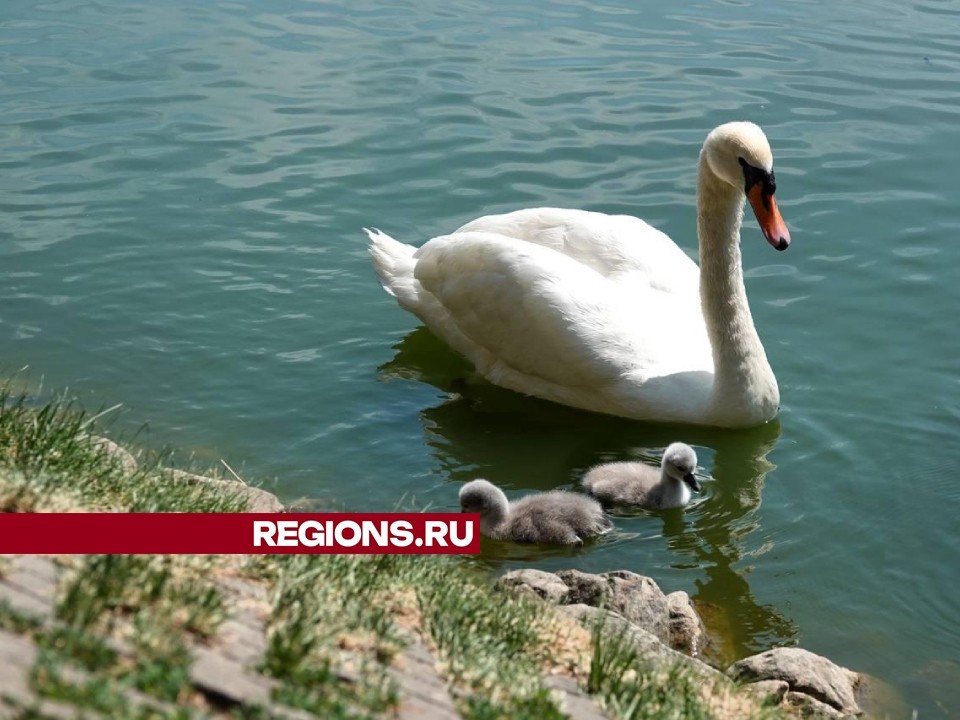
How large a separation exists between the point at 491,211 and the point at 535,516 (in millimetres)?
4800

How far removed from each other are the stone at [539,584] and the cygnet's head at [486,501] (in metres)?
1.08

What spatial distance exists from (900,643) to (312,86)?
31.5ft

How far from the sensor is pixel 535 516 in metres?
7.34

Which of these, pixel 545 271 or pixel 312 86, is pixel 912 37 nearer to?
pixel 312 86

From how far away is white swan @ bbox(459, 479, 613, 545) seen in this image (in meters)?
7.30

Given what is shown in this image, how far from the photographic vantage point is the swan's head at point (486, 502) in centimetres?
736

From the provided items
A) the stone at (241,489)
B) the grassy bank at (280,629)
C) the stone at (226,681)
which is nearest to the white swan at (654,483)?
the stone at (241,489)

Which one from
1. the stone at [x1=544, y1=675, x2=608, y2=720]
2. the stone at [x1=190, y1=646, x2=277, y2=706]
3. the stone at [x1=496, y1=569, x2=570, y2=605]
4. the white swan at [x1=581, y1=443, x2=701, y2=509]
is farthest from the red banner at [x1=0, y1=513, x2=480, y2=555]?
the white swan at [x1=581, y1=443, x2=701, y2=509]

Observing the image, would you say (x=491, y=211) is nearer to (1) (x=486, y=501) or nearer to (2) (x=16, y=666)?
(1) (x=486, y=501)

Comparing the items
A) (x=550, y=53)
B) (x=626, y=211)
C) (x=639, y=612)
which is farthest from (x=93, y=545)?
(x=550, y=53)

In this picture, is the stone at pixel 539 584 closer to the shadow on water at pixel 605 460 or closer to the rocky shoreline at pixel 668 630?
the rocky shoreline at pixel 668 630

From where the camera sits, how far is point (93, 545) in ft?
14.0

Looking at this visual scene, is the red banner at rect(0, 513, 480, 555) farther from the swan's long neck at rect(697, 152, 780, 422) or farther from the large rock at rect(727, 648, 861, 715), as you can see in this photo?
the swan's long neck at rect(697, 152, 780, 422)

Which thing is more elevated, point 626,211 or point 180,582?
point 180,582
